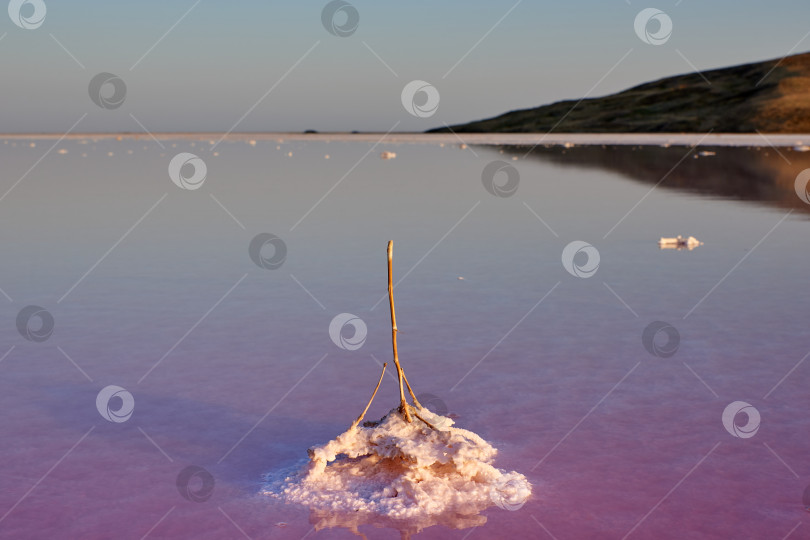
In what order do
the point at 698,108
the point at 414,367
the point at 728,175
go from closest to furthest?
the point at 414,367 → the point at 728,175 → the point at 698,108

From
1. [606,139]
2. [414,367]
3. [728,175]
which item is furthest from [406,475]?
[606,139]

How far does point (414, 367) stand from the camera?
6449mm

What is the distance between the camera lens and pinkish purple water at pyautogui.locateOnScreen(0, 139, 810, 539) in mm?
4285

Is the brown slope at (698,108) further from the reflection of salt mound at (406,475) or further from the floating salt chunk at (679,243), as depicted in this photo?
the reflection of salt mound at (406,475)

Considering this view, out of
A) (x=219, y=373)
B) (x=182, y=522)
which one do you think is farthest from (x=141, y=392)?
(x=182, y=522)

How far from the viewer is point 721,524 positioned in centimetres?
407

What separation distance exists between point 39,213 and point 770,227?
44.2 feet

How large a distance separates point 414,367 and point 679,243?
280 inches

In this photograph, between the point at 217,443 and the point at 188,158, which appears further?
the point at 188,158

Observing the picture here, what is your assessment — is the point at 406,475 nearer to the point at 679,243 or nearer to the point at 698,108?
the point at 679,243

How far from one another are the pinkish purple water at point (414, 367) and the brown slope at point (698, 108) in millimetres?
92488

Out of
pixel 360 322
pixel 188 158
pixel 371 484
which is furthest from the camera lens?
pixel 188 158

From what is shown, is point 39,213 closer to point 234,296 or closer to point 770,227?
point 234,296

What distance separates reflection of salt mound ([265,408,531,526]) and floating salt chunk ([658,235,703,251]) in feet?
26.9
